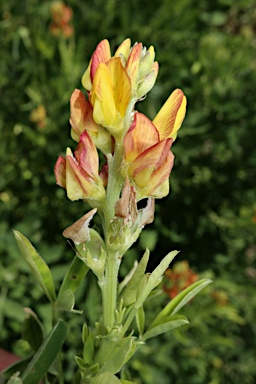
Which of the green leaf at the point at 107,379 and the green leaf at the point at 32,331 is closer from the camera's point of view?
the green leaf at the point at 107,379

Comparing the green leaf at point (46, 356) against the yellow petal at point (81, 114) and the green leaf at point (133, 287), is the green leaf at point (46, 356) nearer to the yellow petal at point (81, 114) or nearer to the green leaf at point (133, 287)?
the green leaf at point (133, 287)

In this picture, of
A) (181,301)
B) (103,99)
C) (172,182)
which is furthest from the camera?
(172,182)

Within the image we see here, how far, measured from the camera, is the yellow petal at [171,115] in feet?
1.58

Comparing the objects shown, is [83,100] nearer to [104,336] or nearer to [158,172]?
[158,172]

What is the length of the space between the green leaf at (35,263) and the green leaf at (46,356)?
0.04 metres

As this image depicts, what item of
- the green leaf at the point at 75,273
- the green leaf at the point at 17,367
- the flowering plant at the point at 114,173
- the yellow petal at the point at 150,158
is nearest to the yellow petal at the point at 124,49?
the flowering plant at the point at 114,173

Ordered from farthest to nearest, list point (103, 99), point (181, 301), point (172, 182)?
point (172, 182)
point (181, 301)
point (103, 99)

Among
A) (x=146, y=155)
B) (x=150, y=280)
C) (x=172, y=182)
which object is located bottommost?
(x=172, y=182)

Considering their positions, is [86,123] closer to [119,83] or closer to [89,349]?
[119,83]

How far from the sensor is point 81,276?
22.7 inches

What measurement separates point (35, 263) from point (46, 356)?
0.29 feet

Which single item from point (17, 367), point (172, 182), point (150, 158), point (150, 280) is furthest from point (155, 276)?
point (172, 182)

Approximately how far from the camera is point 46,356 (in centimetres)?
54

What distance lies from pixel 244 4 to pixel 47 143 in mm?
1166
